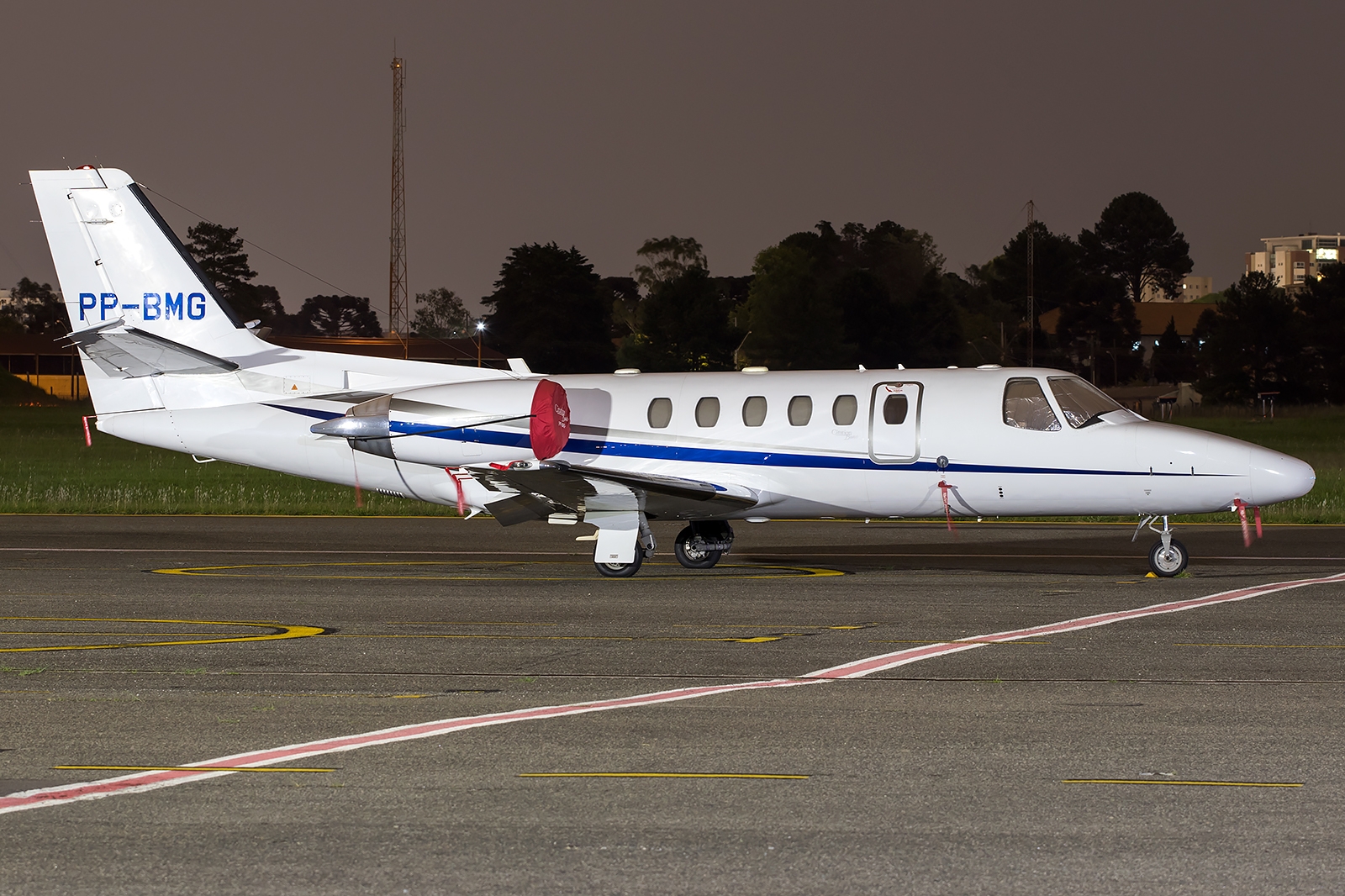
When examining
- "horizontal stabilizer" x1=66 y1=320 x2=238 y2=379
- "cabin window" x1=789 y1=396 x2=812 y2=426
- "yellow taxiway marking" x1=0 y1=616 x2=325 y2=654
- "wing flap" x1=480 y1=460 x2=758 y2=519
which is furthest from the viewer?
"horizontal stabilizer" x1=66 y1=320 x2=238 y2=379

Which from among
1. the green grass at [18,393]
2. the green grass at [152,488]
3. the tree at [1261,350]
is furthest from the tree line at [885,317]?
the green grass at [152,488]

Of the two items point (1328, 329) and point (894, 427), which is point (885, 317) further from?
point (894, 427)

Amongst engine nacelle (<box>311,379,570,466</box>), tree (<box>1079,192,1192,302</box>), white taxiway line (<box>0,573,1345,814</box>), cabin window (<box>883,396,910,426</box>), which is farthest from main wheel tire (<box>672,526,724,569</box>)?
tree (<box>1079,192,1192,302</box>)

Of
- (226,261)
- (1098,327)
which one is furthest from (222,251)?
(1098,327)

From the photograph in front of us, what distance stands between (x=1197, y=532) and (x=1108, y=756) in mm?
16845

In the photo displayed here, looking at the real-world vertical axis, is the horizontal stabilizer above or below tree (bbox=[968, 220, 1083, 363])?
below

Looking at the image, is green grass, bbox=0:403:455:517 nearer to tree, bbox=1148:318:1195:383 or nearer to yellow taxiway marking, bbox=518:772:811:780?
yellow taxiway marking, bbox=518:772:811:780

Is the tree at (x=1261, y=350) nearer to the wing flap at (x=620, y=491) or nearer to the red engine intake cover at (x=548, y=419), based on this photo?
the wing flap at (x=620, y=491)

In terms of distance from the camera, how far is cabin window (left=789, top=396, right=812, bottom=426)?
18516 mm

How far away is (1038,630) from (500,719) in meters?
6.05

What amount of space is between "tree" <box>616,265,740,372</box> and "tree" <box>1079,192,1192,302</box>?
77.5 meters

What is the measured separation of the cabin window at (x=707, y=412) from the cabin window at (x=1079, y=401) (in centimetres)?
438

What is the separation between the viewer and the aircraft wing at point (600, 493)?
56.5ft

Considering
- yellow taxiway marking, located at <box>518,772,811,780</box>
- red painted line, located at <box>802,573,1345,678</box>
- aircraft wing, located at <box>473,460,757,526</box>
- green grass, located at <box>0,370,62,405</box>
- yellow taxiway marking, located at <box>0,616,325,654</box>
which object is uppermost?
green grass, located at <box>0,370,62,405</box>
